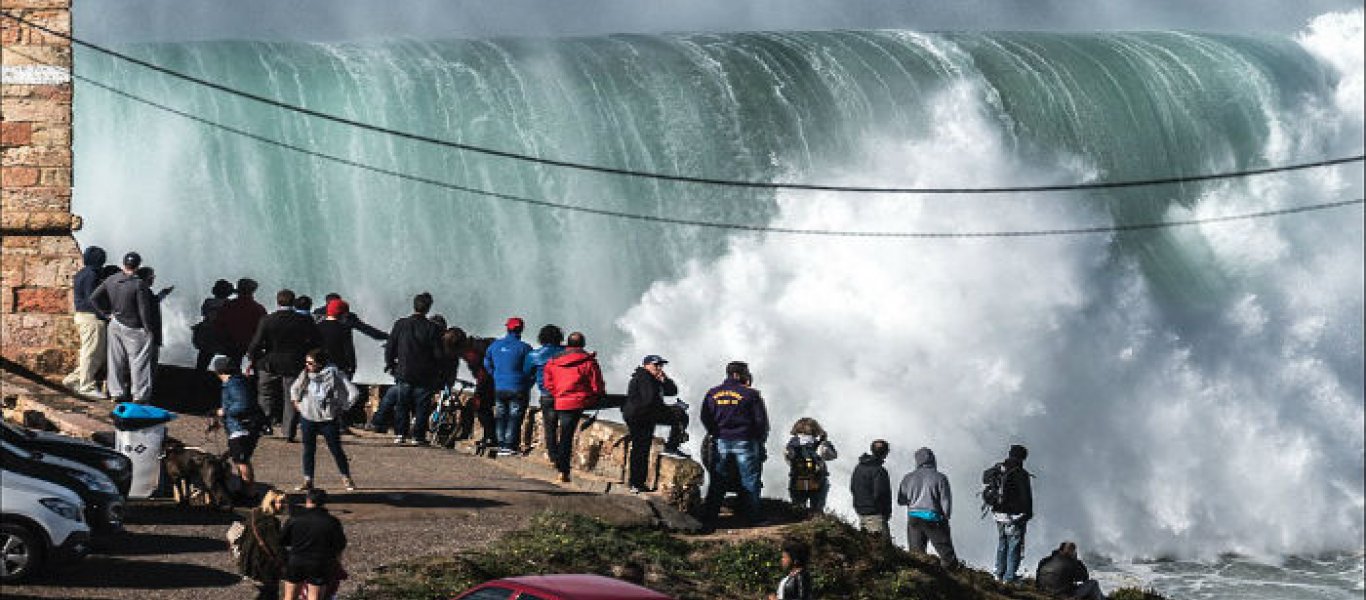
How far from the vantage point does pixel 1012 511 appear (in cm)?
2161

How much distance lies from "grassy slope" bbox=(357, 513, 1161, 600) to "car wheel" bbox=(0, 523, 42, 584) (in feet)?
7.27

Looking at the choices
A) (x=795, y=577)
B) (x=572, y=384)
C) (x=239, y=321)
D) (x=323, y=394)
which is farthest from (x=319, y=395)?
(x=795, y=577)

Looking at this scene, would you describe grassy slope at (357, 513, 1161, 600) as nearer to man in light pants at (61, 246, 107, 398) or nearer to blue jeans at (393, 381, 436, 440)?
blue jeans at (393, 381, 436, 440)

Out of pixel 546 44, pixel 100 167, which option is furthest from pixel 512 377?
pixel 546 44

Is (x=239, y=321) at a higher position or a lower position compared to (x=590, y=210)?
lower

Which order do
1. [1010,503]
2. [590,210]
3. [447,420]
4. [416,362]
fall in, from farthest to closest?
[590,210] < [447,420] < [416,362] < [1010,503]

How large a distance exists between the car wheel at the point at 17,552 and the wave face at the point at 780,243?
19872mm

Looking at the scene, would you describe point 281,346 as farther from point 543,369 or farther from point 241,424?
point 241,424

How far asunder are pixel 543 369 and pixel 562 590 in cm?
817

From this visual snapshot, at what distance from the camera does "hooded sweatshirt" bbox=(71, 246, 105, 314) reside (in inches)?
914

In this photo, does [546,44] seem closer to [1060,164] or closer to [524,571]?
[1060,164]

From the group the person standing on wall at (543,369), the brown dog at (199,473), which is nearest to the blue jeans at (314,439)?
the brown dog at (199,473)

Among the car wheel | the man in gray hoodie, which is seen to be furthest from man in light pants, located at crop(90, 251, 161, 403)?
the man in gray hoodie

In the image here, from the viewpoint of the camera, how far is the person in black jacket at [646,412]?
20203mm
